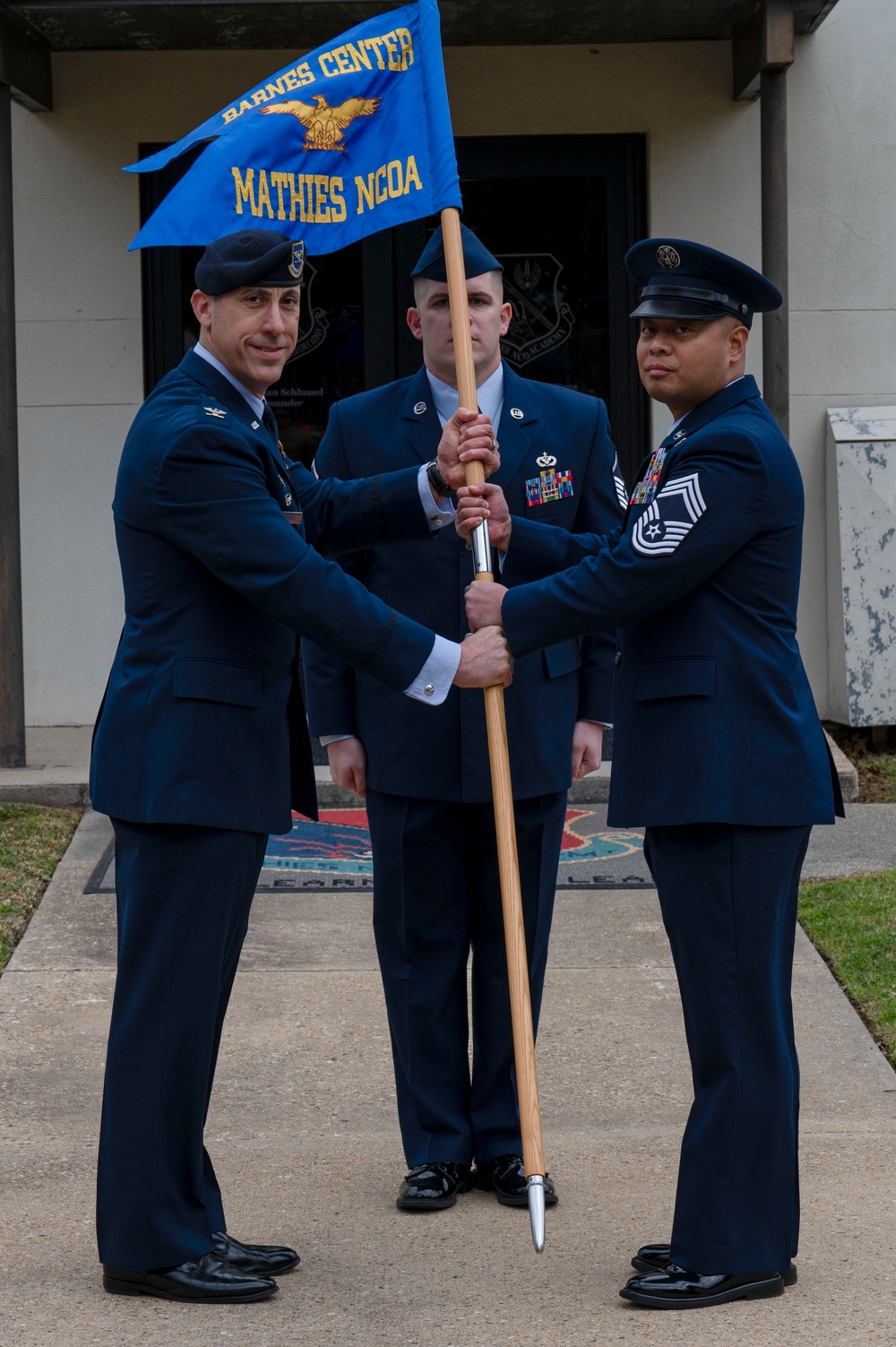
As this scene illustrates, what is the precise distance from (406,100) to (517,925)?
65.1 inches

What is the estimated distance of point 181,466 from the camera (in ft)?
9.77

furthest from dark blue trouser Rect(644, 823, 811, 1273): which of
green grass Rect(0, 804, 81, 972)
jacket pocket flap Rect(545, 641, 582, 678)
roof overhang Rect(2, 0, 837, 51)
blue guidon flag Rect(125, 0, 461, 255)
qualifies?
roof overhang Rect(2, 0, 837, 51)

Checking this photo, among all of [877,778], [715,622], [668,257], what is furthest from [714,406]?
[877,778]

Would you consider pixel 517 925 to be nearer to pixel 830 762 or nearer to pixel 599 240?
pixel 830 762

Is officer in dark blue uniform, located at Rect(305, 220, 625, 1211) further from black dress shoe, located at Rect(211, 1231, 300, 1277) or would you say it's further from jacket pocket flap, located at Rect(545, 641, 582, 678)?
black dress shoe, located at Rect(211, 1231, 300, 1277)

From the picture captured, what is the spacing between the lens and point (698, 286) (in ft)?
9.95

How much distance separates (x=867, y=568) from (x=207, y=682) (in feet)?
17.7

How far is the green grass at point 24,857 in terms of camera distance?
5.48m

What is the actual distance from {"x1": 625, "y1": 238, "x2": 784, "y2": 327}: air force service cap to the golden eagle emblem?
27.2 inches

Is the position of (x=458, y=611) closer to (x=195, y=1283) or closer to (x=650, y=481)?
(x=650, y=481)

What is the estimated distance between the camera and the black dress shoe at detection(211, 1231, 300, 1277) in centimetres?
312

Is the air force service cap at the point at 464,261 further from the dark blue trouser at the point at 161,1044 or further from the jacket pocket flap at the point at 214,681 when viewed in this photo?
the dark blue trouser at the point at 161,1044

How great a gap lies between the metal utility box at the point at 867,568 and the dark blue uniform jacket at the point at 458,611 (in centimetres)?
423

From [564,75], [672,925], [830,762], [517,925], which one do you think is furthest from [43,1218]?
[564,75]
